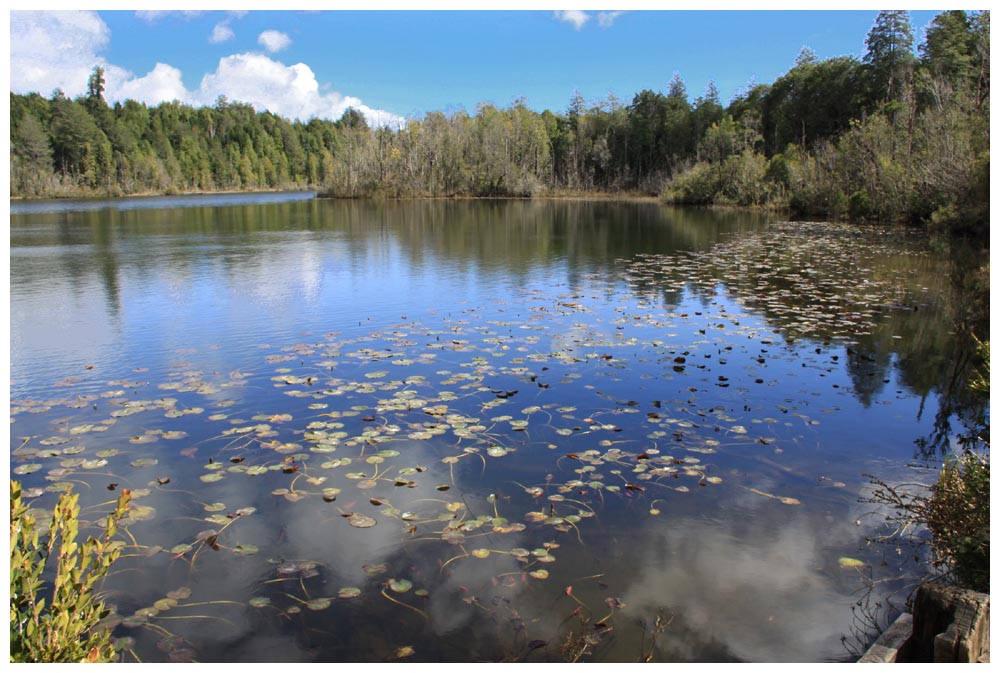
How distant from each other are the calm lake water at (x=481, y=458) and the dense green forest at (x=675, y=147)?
14.9 meters

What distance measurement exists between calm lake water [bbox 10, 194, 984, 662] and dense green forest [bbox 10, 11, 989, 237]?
14863 mm

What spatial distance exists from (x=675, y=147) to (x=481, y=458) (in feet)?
259

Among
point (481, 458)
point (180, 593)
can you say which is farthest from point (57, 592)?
point (481, 458)

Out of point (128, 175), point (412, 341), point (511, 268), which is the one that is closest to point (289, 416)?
point (412, 341)

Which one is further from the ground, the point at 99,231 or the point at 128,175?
the point at 128,175

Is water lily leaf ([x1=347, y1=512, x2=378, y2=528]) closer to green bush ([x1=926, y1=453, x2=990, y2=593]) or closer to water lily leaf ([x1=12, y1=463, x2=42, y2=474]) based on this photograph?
water lily leaf ([x1=12, y1=463, x2=42, y2=474])

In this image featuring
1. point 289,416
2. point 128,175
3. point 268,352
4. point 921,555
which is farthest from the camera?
point 128,175

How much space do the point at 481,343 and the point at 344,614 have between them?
20.3 ft

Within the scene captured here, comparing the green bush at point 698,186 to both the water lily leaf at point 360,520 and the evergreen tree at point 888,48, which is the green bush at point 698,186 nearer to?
the evergreen tree at point 888,48

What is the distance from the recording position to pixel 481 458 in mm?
5906

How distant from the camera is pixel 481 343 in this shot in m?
9.88

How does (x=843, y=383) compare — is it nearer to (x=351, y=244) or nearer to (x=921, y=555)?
(x=921, y=555)

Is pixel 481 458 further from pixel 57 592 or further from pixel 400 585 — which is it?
pixel 57 592

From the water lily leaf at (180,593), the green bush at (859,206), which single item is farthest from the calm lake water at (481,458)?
the green bush at (859,206)
